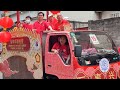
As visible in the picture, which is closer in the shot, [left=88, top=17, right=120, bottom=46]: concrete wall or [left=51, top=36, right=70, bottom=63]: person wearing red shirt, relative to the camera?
[left=51, top=36, right=70, bottom=63]: person wearing red shirt

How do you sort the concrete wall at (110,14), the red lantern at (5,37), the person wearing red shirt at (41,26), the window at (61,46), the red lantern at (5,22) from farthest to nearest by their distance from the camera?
the concrete wall at (110,14) → the person wearing red shirt at (41,26) → the red lantern at (5,22) → the red lantern at (5,37) → the window at (61,46)

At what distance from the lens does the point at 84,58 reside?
534 centimetres

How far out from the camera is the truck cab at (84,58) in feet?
17.4

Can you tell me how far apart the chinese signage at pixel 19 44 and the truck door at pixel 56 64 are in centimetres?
52

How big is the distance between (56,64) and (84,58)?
0.65 meters

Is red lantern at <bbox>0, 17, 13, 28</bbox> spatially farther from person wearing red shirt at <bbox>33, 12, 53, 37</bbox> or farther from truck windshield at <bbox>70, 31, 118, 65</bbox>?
truck windshield at <bbox>70, 31, 118, 65</bbox>

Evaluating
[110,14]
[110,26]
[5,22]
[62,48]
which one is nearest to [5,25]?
[5,22]

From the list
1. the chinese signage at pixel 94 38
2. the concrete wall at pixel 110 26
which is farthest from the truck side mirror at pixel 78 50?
the concrete wall at pixel 110 26

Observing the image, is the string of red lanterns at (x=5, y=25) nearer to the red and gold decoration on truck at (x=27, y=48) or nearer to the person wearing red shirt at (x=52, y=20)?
the red and gold decoration on truck at (x=27, y=48)

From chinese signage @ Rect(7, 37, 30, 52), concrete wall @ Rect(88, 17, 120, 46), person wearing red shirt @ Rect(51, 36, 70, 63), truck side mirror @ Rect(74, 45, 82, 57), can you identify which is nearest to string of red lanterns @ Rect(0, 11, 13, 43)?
chinese signage @ Rect(7, 37, 30, 52)

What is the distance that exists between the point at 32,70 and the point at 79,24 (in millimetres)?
5539

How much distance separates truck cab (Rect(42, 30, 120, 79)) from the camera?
5309 mm

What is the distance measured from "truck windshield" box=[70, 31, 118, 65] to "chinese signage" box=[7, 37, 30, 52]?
3.84ft

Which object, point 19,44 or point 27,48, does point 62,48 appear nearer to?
point 27,48
